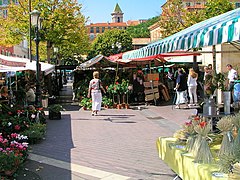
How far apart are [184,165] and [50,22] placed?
73.1ft

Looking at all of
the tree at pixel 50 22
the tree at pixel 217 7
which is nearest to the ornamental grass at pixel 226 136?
the tree at pixel 217 7

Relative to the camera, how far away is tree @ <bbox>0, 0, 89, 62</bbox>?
2525cm

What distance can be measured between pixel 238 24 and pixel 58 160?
461cm

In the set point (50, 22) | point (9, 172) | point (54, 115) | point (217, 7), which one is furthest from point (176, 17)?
point (9, 172)

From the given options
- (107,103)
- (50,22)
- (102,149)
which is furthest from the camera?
(50,22)

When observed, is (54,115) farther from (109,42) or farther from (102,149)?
(109,42)

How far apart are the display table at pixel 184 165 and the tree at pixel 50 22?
21.0 metres

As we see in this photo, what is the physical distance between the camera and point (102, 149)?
7844 millimetres

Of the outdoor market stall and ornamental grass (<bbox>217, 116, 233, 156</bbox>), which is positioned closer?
the outdoor market stall

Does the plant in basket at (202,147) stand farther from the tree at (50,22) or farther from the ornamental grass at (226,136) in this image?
the tree at (50,22)

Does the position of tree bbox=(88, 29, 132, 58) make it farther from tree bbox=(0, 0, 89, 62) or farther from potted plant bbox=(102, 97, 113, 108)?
potted plant bbox=(102, 97, 113, 108)

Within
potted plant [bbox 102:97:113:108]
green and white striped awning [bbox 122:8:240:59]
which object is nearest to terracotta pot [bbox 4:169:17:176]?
green and white striped awning [bbox 122:8:240:59]

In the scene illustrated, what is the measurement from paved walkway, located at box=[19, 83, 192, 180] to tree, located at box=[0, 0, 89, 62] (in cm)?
1336

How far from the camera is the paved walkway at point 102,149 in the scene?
5.99 m
